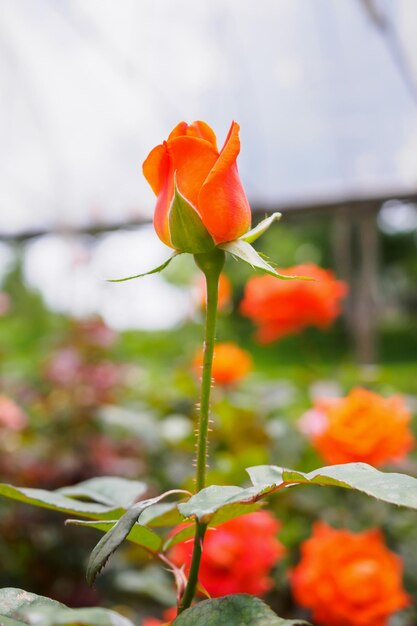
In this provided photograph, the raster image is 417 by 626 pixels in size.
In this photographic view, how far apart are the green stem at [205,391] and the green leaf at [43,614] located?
0.13 feet

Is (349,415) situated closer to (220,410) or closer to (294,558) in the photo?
(294,558)

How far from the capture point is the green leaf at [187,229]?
243 millimetres

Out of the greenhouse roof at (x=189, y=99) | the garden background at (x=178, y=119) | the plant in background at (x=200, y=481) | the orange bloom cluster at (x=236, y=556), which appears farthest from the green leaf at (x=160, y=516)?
the greenhouse roof at (x=189, y=99)

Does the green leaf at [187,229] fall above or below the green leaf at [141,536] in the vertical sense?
above

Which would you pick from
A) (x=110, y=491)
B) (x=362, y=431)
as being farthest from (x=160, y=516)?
(x=362, y=431)

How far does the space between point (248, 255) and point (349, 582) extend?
1.30 feet

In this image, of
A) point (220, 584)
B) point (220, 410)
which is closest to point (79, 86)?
point (220, 410)

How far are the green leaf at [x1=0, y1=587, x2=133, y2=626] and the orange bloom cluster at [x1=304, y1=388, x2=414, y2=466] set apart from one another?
462 mm

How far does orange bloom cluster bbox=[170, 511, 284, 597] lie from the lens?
1.77 ft

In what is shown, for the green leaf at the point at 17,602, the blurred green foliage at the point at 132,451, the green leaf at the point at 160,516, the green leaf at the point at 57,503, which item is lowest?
the blurred green foliage at the point at 132,451

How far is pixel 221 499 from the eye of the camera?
206mm

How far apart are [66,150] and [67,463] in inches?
107

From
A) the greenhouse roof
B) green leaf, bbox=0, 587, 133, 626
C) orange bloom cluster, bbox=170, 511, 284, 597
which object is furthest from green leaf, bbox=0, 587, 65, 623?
the greenhouse roof

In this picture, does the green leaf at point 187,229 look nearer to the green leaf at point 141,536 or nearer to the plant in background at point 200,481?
the plant in background at point 200,481
